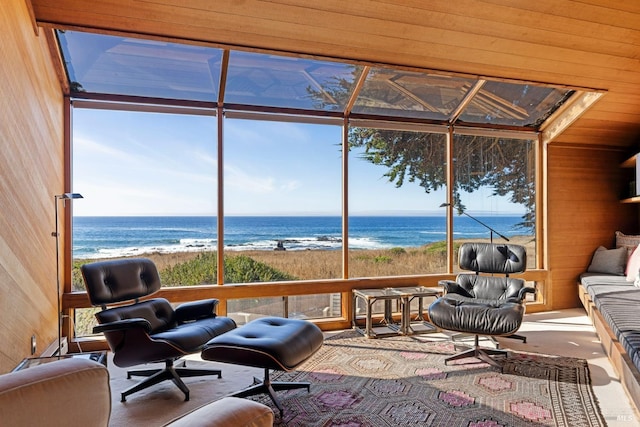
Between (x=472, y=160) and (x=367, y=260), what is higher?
(x=472, y=160)

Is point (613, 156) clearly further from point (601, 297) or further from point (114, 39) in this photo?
point (114, 39)

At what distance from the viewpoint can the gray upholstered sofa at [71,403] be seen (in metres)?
0.91

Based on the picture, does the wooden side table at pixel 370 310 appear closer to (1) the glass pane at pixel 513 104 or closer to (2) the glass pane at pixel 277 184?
(1) the glass pane at pixel 513 104

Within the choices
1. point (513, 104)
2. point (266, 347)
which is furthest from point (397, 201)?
point (266, 347)

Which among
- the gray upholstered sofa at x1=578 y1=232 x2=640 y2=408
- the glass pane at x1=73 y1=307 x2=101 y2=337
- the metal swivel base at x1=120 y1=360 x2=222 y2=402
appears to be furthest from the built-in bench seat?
the glass pane at x1=73 y1=307 x2=101 y2=337

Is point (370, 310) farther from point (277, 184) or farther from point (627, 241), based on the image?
point (277, 184)

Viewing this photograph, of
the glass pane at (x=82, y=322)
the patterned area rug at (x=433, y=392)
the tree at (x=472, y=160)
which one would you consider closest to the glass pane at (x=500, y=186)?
the tree at (x=472, y=160)

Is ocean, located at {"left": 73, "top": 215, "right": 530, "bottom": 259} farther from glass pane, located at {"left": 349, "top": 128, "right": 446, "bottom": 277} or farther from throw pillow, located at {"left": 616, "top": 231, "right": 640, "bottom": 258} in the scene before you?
throw pillow, located at {"left": 616, "top": 231, "right": 640, "bottom": 258}

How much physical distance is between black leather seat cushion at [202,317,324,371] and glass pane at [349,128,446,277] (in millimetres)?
2560

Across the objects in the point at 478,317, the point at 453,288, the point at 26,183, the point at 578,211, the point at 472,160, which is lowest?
the point at 478,317

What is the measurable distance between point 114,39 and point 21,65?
87 centimetres

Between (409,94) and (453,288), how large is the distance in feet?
6.65

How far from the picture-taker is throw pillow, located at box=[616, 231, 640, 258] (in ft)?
15.7

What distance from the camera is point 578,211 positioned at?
5141 millimetres
